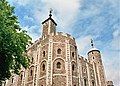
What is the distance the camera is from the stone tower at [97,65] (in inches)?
1507

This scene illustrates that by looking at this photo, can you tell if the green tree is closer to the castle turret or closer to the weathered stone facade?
the weathered stone facade

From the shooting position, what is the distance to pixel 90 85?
34.4 meters

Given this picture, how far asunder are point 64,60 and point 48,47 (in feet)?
11.4

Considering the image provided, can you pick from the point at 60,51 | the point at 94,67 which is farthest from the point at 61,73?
the point at 94,67

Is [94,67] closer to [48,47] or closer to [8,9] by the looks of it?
[48,47]

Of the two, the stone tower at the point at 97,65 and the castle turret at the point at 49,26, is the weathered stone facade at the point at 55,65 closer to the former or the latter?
the castle turret at the point at 49,26

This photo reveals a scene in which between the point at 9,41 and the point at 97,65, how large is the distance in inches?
1153

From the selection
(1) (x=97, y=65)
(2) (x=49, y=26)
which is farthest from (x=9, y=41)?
(1) (x=97, y=65)

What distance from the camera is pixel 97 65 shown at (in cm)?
4009

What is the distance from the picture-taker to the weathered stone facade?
2809 centimetres

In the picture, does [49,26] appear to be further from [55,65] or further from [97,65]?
[97,65]

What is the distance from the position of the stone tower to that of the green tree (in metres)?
25.2

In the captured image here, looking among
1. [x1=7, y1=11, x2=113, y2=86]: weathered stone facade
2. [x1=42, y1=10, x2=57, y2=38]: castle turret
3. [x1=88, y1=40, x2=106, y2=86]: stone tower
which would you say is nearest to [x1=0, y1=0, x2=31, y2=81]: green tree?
[x1=7, y1=11, x2=113, y2=86]: weathered stone facade

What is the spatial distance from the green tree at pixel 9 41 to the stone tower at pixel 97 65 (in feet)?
82.8
